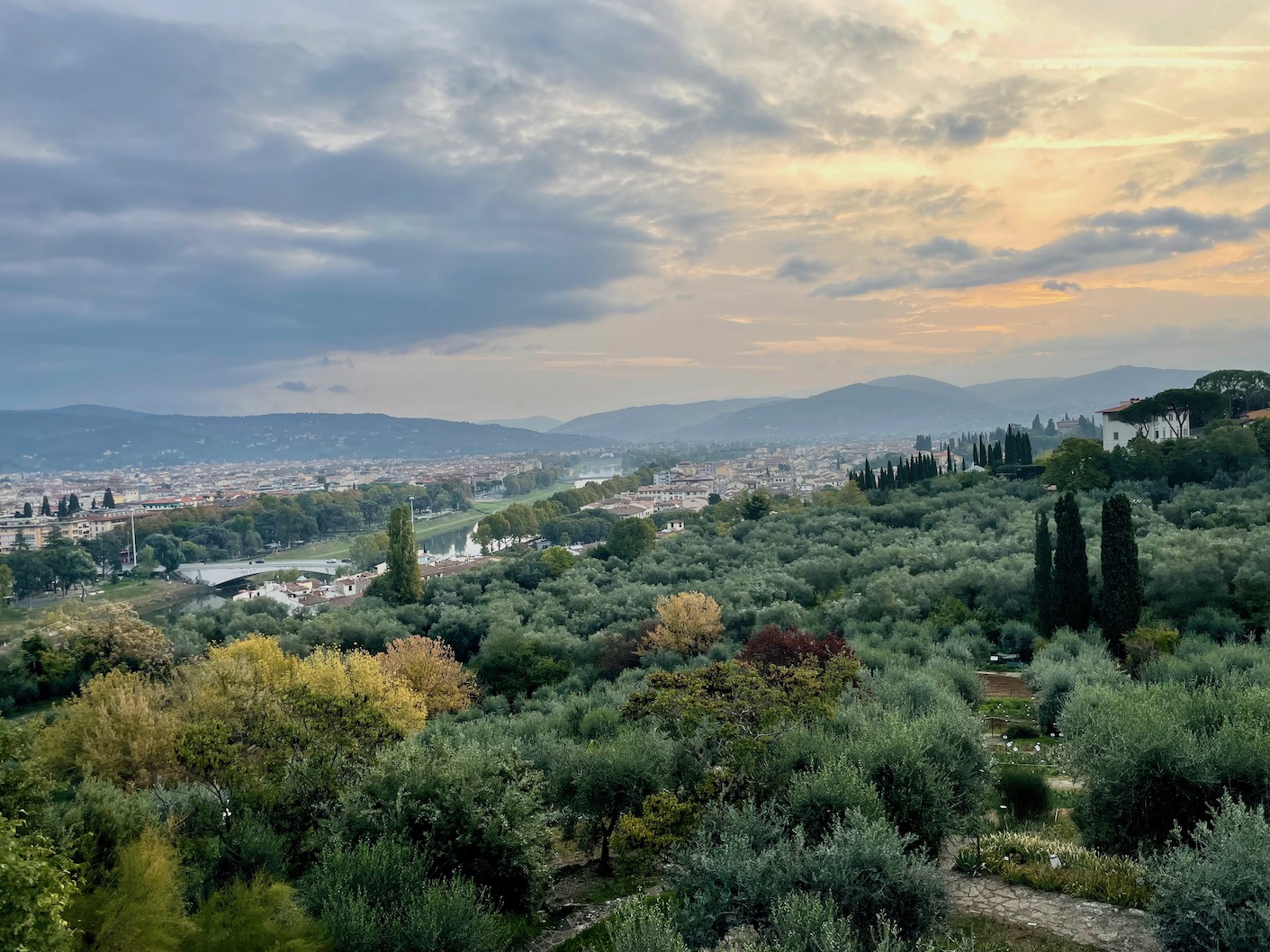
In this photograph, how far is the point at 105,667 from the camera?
95.3 feet

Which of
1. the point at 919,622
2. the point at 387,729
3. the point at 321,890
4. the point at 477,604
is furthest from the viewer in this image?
the point at 477,604

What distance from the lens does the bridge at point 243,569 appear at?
7156cm

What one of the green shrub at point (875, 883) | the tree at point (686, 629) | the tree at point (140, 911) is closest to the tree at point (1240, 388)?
the tree at point (686, 629)

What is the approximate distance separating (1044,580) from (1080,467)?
20809mm

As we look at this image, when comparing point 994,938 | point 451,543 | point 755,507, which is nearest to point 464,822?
point 994,938

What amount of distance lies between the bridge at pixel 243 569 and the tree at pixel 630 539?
1389 inches

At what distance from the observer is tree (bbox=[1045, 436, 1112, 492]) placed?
40562 millimetres

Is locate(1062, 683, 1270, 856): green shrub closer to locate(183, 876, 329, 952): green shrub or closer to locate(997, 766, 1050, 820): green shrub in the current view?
locate(997, 766, 1050, 820): green shrub

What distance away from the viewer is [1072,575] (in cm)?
2275

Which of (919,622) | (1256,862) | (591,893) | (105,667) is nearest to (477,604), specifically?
(105,667)

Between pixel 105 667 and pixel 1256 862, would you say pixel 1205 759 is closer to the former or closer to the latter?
pixel 1256 862

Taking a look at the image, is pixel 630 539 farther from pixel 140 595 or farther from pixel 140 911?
pixel 140 911

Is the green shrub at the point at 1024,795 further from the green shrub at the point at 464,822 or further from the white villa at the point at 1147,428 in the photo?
the white villa at the point at 1147,428

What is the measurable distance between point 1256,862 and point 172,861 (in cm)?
1054
